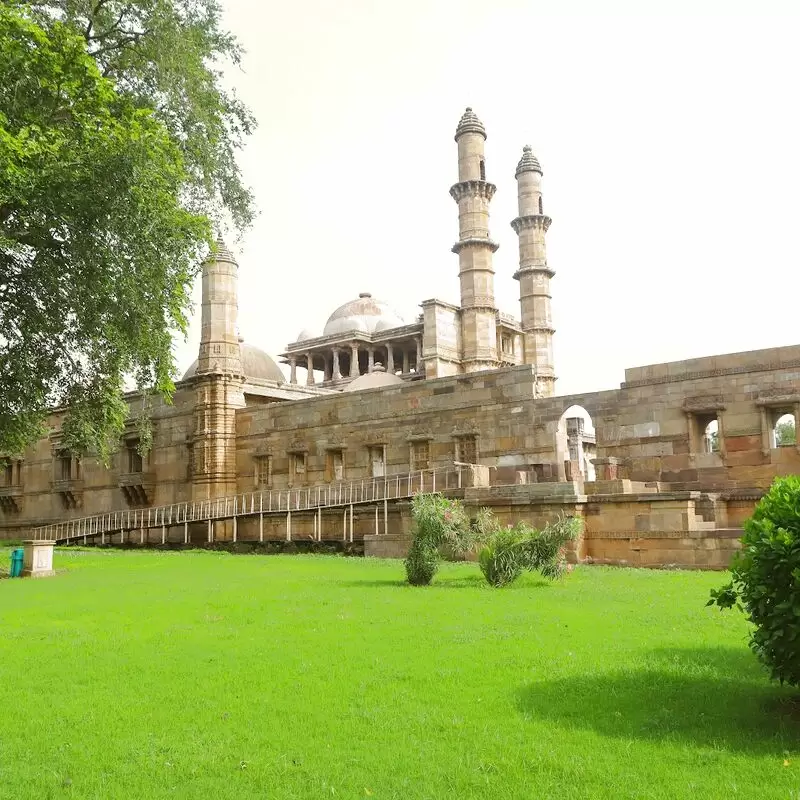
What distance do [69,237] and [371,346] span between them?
28215mm

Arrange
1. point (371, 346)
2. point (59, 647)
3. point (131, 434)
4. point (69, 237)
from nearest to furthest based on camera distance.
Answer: point (59, 647) < point (69, 237) < point (131, 434) < point (371, 346)

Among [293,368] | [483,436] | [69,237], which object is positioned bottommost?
[483,436]

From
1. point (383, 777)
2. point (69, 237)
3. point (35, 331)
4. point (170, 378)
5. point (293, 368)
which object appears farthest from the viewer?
point (293, 368)

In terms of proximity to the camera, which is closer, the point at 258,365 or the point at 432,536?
the point at 432,536

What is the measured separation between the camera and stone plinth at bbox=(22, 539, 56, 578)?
14781 mm

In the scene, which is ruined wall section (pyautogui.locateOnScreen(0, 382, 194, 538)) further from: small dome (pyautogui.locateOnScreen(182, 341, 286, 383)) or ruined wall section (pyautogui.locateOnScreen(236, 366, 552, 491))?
small dome (pyautogui.locateOnScreen(182, 341, 286, 383))

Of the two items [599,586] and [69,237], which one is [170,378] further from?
[599,586]

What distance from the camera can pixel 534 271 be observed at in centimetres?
3238

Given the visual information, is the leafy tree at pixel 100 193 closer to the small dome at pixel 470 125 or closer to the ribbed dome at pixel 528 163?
the small dome at pixel 470 125

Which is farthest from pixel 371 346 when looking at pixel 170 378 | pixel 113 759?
pixel 113 759

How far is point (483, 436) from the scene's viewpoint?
66.6 feet

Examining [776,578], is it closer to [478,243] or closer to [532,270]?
[478,243]

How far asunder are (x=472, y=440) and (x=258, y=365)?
64.8 feet

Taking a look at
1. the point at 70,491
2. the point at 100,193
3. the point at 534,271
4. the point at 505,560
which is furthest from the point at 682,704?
the point at 70,491
